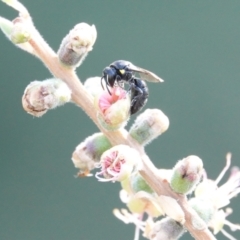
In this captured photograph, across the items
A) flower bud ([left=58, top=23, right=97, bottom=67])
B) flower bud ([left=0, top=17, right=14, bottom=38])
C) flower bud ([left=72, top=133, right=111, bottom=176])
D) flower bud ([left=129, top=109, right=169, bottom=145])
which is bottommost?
flower bud ([left=129, top=109, right=169, bottom=145])

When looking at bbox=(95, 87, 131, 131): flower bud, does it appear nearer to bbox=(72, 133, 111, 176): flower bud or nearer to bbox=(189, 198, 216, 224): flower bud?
bbox=(72, 133, 111, 176): flower bud

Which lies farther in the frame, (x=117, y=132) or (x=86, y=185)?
(x=86, y=185)

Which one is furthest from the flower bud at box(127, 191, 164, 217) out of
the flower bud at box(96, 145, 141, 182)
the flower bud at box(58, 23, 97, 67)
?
the flower bud at box(58, 23, 97, 67)

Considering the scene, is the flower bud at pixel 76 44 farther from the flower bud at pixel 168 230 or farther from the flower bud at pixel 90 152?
the flower bud at pixel 168 230

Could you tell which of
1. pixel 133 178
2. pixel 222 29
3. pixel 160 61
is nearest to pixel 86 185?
pixel 160 61

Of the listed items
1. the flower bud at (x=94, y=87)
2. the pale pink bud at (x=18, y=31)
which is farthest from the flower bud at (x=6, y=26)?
the flower bud at (x=94, y=87)

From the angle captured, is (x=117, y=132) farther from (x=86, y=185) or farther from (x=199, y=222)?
(x=86, y=185)

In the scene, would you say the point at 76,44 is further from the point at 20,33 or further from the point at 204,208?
the point at 204,208
